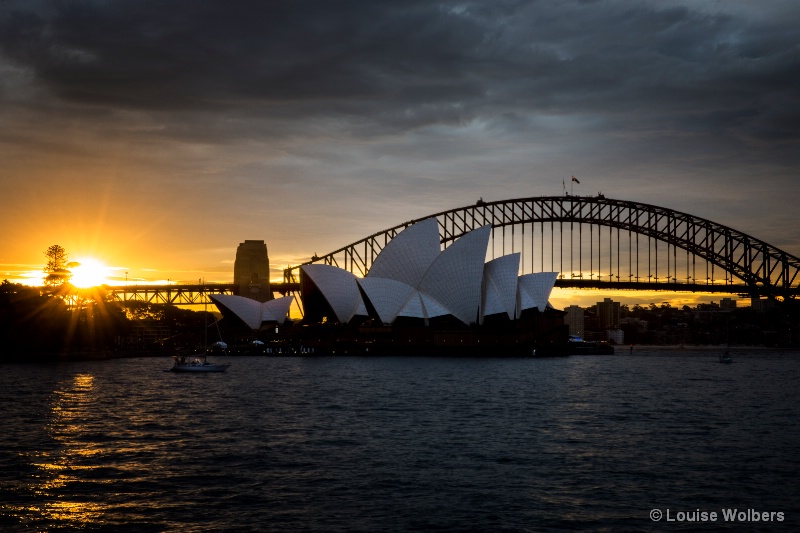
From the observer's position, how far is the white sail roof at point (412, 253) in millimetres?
104750

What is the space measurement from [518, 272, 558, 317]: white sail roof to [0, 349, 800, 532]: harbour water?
58.0 meters

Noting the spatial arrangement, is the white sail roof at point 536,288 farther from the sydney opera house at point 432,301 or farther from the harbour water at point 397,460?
the harbour water at point 397,460

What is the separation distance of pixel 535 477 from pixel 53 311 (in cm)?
8274

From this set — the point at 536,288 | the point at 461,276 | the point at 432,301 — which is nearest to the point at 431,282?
the point at 432,301

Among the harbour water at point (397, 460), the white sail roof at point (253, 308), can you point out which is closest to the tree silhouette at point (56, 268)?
the white sail roof at point (253, 308)

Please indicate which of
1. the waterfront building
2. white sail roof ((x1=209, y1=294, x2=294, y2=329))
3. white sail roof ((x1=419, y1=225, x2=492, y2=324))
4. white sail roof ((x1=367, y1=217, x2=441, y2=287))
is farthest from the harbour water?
white sail roof ((x1=209, y1=294, x2=294, y2=329))

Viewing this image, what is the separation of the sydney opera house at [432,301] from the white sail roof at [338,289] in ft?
0.41

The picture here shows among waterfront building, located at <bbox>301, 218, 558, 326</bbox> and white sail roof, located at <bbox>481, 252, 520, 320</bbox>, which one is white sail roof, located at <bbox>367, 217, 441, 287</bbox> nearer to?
waterfront building, located at <bbox>301, 218, 558, 326</bbox>

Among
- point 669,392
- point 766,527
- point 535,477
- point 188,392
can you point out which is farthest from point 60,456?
point 669,392

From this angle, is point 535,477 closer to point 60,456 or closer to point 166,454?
point 166,454

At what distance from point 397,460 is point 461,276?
75576 mm

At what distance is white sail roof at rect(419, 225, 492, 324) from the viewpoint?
100250mm

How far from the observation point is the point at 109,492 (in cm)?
2266

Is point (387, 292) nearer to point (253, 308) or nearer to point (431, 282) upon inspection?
point (431, 282)
